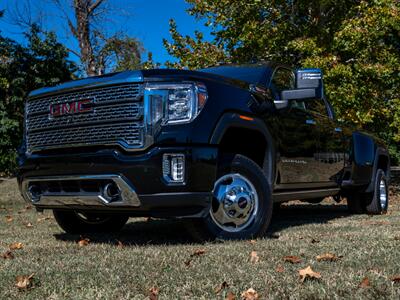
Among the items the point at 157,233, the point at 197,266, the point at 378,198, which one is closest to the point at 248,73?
the point at 157,233

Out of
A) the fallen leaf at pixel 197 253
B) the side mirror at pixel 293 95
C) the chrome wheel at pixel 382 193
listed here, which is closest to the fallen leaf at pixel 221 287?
the fallen leaf at pixel 197 253

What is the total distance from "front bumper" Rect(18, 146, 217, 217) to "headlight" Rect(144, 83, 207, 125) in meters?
0.24

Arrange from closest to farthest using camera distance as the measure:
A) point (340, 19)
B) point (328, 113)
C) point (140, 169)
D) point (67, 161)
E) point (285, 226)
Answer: point (140, 169), point (67, 161), point (285, 226), point (328, 113), point (340, 19)

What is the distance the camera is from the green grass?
9.82 feet

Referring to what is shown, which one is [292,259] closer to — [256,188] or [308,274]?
[308,274]

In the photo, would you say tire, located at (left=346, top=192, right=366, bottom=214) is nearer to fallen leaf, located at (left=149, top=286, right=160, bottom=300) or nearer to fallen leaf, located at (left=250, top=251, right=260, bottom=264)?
fallen leaf, located at (left=250, top=251, right=260, bottom=264)

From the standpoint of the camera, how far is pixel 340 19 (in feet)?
39.8

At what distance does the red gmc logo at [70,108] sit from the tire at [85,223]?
4.89ft

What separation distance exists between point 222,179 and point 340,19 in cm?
866

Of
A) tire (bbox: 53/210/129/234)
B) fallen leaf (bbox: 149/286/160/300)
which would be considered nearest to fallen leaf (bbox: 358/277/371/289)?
fallen leaf (bbox: 149/286/160/300)

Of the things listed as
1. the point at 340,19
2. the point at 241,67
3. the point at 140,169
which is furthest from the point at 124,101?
the point at 340,19

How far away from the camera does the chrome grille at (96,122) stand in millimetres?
4223

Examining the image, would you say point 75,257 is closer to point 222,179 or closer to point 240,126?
point 222,179

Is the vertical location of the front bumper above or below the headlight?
below
